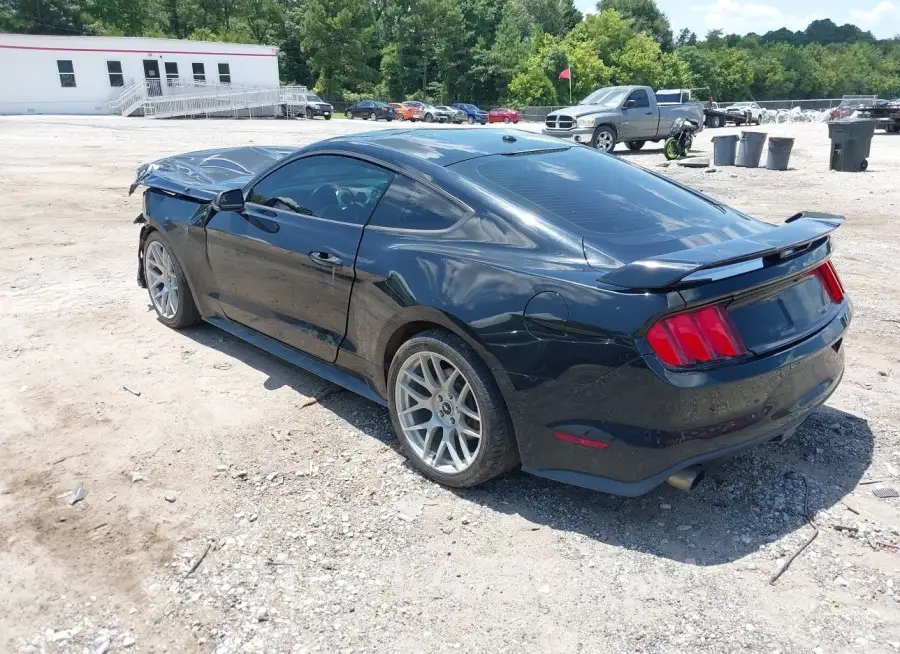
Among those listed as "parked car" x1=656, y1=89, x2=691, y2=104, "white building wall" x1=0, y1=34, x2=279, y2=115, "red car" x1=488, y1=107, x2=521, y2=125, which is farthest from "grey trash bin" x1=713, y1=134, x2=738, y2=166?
"white building wall" x1=0, y1=34, x2=279, y2=115

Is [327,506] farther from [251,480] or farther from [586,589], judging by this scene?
[586,589]

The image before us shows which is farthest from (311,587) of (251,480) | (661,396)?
(661,396)

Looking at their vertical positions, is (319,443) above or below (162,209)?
below

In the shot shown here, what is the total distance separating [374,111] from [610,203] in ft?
158

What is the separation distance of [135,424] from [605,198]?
288cm

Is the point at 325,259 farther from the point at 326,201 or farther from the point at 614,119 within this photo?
the point at 614,119

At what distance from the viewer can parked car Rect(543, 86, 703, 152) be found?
19266mm

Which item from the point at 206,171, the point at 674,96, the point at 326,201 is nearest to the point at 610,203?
the point at 326,201

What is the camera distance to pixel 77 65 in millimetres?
41438

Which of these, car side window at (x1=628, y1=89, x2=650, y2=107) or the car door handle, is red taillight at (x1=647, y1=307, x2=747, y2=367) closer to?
the car door handle

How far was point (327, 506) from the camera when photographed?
3.28 meters

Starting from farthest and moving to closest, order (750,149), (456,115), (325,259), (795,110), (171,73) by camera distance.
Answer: (795,110) < (456,115) < (171,73) < (750,149) < (325,259)

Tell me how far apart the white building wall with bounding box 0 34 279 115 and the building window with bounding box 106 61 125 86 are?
0.55 ft

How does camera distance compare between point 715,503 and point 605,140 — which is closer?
point 715,503
